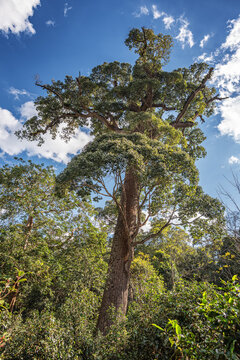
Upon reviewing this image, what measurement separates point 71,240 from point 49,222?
117cm

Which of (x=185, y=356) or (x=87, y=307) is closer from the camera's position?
(x=185, y=356)

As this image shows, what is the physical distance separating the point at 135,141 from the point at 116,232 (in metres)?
2.88

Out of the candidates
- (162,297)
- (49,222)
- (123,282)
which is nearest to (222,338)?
(162,297)

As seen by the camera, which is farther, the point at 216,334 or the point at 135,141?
the point at 135,141

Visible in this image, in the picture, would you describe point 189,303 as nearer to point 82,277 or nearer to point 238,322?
point 238,322

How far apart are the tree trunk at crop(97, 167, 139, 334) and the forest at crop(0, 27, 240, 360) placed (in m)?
0.03

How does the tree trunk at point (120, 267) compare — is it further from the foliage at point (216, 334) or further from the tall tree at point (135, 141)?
the foliage at point (216, 334)

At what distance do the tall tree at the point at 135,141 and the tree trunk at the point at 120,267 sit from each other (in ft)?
0.08

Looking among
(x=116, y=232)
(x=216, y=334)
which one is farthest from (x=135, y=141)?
(x=216, y=334)

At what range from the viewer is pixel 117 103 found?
8.25 meters

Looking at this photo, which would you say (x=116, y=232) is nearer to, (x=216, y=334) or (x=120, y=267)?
(x=120, y=267)

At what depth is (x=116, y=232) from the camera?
20.0 ft

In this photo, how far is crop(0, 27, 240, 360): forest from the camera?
1.92m

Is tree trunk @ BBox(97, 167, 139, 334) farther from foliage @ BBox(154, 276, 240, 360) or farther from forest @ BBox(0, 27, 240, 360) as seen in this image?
foliage @ BBox(154, 276, 240, 360)
